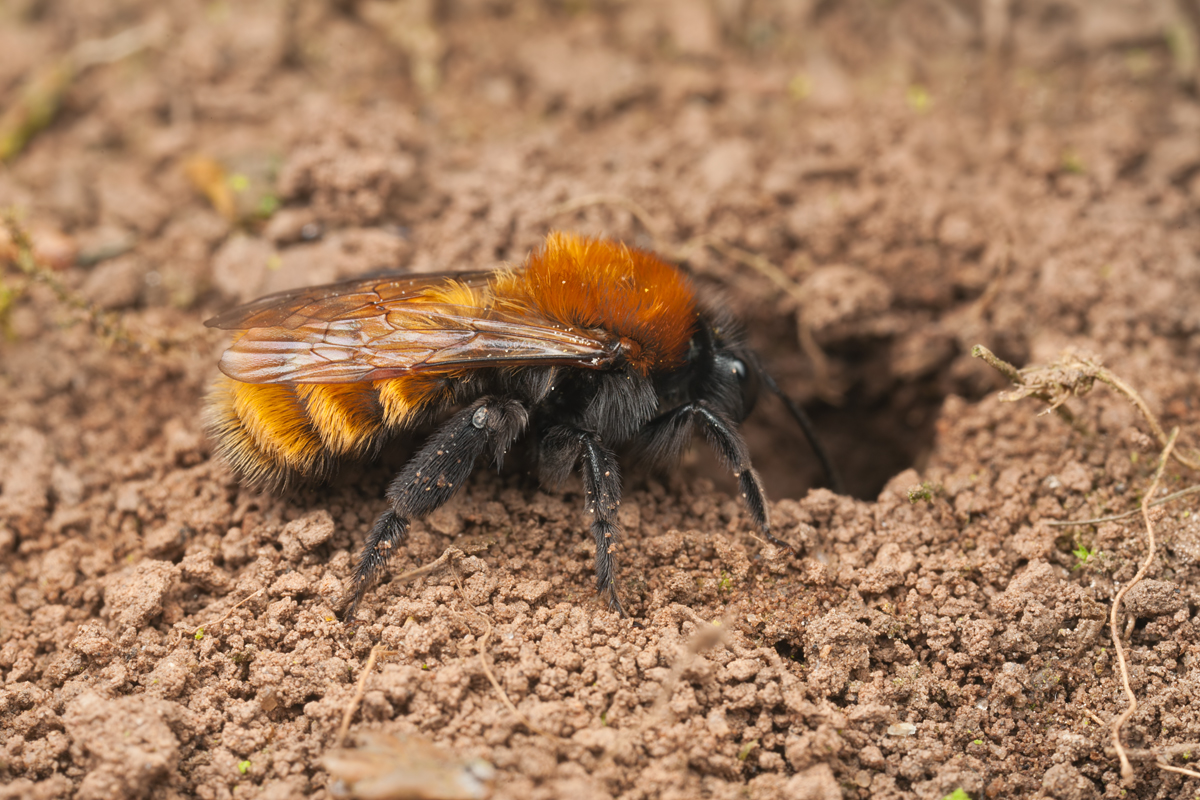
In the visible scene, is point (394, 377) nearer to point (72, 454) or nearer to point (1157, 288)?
point (72, 454)

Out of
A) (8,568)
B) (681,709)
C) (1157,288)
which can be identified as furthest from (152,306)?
(1157,288)

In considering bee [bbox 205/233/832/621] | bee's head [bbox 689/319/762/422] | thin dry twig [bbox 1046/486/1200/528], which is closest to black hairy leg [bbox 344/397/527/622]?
bee [bbox 205/233/832/621]

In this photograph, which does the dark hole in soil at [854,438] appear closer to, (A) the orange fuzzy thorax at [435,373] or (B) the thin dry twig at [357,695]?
(A) the orange fuzzy thorax at [435,373]

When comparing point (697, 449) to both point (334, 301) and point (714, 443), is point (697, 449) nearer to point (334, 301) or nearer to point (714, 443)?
point (714, 443)

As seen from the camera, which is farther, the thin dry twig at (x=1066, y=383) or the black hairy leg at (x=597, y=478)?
the thin dry twig at (x=1066, y=383)

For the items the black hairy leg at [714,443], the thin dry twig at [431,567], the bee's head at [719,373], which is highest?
the bee's head at [719,373]

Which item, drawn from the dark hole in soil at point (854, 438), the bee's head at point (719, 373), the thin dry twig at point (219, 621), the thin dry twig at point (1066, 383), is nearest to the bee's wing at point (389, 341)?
the bee's head at point (719, 373)

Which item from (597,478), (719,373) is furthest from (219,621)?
(719,373)
